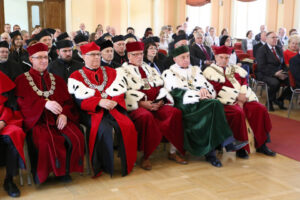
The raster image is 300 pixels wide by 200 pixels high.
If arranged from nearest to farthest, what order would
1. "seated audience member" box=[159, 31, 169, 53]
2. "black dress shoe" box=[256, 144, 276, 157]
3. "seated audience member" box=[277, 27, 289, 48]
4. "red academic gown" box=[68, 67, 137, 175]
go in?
"red academic gown" box=[68, 67, 137, 175] < "black dress shoe" box=[256, 144, 276, 157] < "seated audience member" box=[159, 31, 169, 53] < "seated audience member" box=[277, 27, 289, 48]

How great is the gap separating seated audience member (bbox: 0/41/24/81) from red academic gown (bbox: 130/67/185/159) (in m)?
1.57

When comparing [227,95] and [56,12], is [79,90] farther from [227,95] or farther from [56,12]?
[56,12]

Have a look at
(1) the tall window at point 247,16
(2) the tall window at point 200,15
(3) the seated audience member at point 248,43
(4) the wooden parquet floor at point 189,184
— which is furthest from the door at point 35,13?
→ (4) the wooden parquet floor at point 189,184

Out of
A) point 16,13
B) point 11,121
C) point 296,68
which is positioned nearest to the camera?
point 11,121

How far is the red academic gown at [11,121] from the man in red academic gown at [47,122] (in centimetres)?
9

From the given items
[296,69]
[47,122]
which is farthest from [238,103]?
[47,122]

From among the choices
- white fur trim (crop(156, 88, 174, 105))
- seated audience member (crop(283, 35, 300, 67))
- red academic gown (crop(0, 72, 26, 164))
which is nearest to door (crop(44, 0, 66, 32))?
seated audience member (crop(283, 35, 300, 67))

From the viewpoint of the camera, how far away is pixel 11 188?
361 centimetres

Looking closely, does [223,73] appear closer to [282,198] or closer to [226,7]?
[282,198]

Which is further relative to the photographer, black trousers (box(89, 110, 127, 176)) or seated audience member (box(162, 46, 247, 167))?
seated audience member (box(162, 46, 247, 167))

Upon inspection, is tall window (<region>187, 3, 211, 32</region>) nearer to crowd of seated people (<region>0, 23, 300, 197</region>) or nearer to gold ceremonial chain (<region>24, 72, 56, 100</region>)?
crowd of seated people (<region>0, 23, 300, 197</region>)

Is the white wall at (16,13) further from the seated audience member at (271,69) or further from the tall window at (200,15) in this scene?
the seated audience member at (271,69)

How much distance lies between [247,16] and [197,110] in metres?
11.5

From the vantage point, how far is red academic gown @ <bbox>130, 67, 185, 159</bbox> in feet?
14.2
